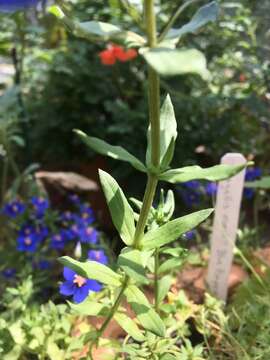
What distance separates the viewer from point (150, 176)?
0.68m

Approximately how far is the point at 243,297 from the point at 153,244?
0.47m

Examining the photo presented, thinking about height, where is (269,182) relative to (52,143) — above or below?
above

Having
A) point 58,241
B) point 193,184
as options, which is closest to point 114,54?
point 193,184

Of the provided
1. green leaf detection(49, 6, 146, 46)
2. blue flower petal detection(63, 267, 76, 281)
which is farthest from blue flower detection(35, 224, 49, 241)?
green leaf detection(49, 6, 146, 46)

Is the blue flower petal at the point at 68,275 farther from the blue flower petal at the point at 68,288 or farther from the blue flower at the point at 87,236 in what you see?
the blue flower at the point at 87,236

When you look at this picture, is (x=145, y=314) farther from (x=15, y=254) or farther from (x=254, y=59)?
(x=254, y=59)

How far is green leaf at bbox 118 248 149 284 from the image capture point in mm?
664

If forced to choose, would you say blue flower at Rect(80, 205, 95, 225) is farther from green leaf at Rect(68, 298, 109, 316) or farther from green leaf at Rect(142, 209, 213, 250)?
green leaf at Rect(142, 209, 213, 250)

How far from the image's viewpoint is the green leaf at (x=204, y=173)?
2.06ft

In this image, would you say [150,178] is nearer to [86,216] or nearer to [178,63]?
[178,63]

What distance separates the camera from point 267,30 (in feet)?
5.61

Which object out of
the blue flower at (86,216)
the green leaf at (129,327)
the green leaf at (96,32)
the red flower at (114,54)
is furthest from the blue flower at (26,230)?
the green leaf at (96,32)

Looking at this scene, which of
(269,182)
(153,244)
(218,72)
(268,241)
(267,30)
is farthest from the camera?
(218,72)

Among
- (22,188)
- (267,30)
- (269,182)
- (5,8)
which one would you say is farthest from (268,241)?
(5,8)
